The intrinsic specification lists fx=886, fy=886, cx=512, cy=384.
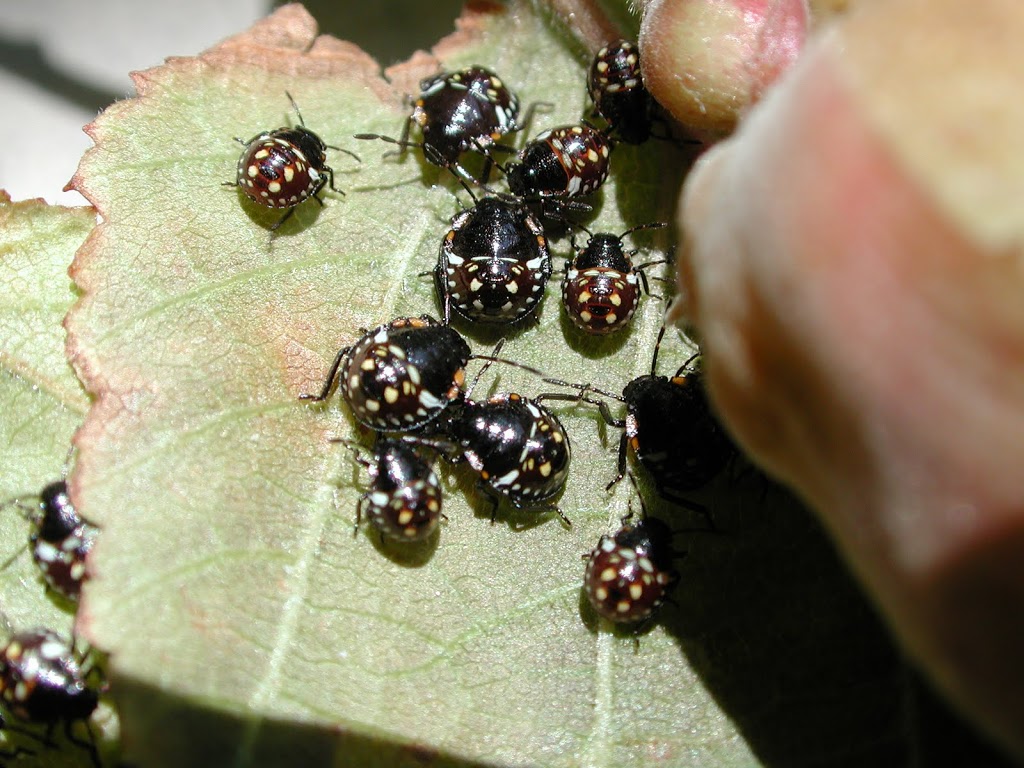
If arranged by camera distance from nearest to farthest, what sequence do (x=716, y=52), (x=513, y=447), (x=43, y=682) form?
(x=716, y=52) < (x=43, y=682) < (x=513, y=447)

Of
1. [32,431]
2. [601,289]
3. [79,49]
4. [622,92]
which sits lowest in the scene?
[32,431]

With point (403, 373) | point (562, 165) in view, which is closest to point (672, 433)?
point (403, 373)

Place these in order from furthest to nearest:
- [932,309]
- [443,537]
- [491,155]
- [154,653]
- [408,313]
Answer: [491,155]
[408,313]
[443,537]
[154,653]
[932,309]

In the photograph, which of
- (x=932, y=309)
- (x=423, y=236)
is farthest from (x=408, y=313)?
(x=932, y=309)

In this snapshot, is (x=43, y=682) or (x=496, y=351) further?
(x=496, y=351)

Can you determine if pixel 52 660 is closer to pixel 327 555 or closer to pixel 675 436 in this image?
pixel 327 555

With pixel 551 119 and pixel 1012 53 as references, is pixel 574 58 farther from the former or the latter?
pixel 1012 53

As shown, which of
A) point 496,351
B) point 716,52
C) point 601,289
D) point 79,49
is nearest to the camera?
point 716,52
